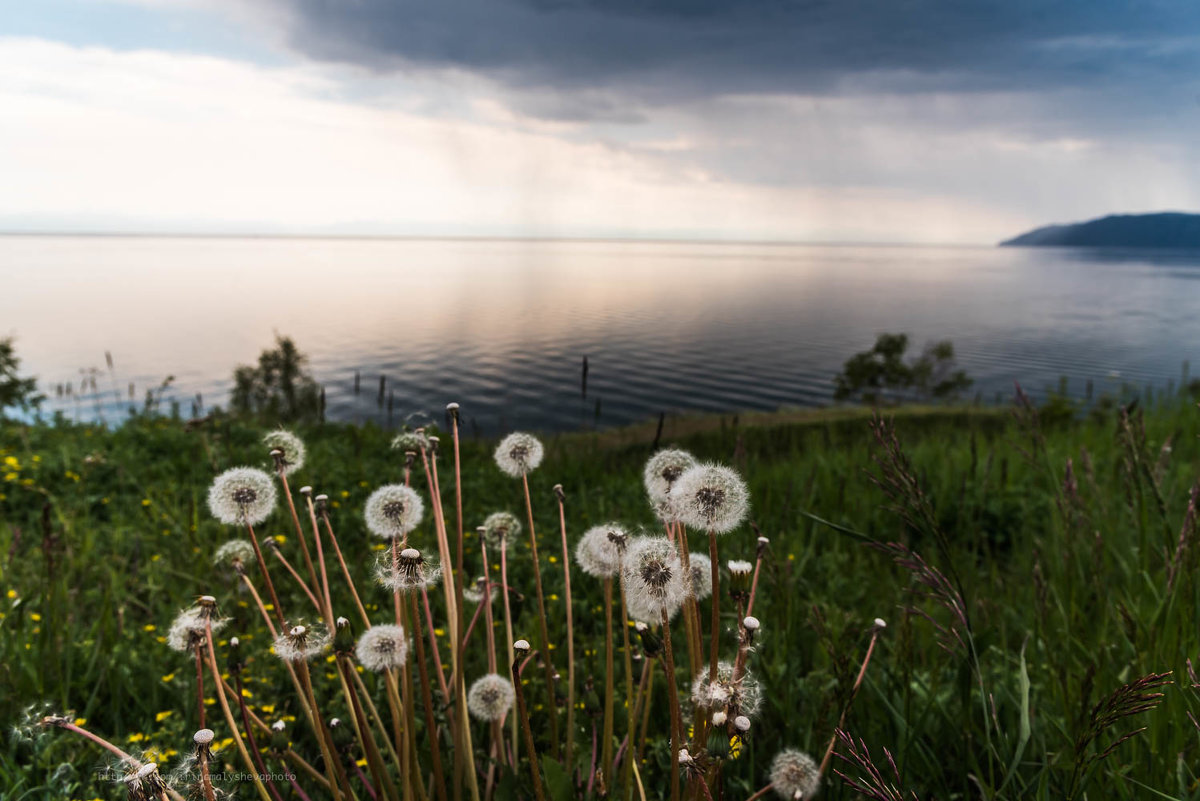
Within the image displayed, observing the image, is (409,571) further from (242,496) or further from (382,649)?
(242,496)

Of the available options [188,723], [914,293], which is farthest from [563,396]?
[914,293]

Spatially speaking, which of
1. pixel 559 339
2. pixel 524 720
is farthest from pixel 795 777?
pixel 559 339

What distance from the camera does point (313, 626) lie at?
195 centimetres

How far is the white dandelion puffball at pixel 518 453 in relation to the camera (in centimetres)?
221

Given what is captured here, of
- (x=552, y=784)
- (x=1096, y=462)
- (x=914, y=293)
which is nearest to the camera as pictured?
(x=552, y=784)

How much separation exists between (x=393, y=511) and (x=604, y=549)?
669 millimetres

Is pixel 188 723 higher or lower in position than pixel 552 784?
lower

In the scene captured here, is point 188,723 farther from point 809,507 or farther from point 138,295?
point 138,295

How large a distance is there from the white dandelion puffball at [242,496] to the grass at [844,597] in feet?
3.60

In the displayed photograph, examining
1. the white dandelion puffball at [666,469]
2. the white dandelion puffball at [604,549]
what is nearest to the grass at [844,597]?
the white dandelion puffball at [666,469]

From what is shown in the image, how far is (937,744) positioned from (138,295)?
14504cm

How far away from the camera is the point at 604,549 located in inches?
70.0

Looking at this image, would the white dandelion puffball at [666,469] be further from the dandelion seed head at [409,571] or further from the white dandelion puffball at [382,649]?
the white dandelion puffball at [382,649]

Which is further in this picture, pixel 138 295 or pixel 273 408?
pixel 138 295
